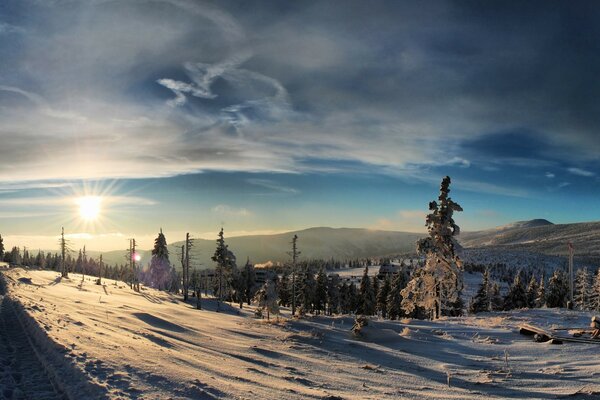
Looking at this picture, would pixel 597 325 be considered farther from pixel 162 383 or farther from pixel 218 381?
pixel 162 383

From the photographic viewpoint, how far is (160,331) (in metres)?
19.0

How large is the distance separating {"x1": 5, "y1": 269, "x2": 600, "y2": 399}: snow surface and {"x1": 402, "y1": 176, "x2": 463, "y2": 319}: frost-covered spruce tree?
13.1 metres

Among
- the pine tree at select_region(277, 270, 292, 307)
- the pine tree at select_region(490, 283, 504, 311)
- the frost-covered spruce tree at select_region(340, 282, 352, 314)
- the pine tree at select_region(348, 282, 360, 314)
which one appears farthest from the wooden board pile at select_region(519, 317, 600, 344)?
the frost-covered spruce tree at select_region(340, 282, 352, 314)

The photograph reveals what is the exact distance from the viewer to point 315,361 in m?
14.4

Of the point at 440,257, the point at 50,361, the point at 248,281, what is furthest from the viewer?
the point at 248,281

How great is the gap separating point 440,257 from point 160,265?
60434 mm

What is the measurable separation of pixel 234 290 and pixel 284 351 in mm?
75736

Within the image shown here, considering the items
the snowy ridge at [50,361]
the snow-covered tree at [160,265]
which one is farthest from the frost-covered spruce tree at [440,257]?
the snow-covered tree at [160,265]

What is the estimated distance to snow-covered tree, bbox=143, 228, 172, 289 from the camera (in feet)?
252

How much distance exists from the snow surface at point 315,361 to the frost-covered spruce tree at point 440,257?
1307 cm

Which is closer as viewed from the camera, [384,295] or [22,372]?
[22,372]

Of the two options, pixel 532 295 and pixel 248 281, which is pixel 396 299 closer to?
pixel 532 295

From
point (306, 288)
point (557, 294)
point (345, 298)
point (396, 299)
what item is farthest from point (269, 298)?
point (557, 294)

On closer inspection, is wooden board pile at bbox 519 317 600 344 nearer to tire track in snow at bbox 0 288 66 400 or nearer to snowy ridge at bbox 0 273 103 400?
snowy ridge at bbox 0 273 103 400
